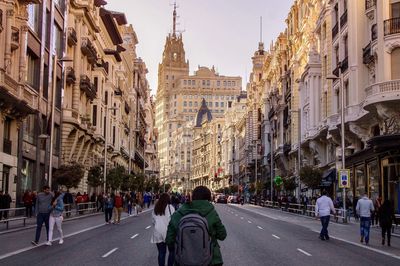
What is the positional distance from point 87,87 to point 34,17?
13097 millimetres

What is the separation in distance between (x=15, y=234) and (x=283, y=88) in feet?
203

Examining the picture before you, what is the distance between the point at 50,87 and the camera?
4456 centimetres

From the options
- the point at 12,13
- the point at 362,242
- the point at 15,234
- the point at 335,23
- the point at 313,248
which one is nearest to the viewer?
the point at 313,248

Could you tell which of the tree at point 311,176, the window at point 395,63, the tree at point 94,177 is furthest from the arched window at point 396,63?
the tree at point 94,177

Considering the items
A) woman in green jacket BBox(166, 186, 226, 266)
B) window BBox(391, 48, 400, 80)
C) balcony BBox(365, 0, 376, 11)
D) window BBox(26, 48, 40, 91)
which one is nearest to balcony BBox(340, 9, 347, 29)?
balcony BBox(365, 0, 376, 11)

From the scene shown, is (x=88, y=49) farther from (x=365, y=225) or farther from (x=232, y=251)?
(x=232, y=251)

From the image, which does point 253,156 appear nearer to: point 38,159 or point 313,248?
point 38,159

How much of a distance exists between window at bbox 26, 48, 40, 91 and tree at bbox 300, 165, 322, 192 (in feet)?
73.6

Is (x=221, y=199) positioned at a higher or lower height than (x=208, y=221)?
higher

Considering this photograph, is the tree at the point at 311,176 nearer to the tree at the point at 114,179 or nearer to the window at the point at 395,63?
the window at the point at 395,63

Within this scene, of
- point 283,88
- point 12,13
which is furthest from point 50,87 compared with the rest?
point 283,88

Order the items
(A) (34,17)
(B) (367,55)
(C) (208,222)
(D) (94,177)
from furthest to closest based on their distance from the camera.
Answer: (D) (94,177)
(A) (34,17)
(B) (367,55)
(C) (208,222)

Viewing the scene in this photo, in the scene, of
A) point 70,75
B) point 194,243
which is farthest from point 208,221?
point 70,75

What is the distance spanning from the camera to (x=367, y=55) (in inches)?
1607
